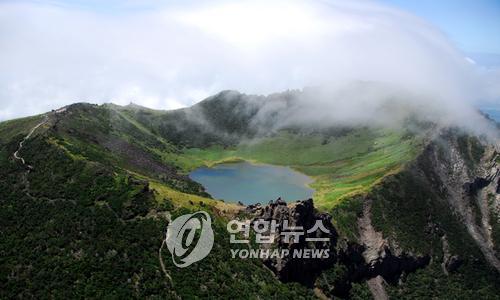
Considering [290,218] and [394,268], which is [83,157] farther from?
[394,268]

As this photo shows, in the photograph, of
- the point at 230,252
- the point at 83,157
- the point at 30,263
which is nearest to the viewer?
the point at 30,263

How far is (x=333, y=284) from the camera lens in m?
166

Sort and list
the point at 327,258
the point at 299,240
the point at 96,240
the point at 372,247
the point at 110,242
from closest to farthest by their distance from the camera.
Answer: the point at 110,242 < the point at 96,240 < the point at 299,240 < the point at 327,258 < the point at 372,247

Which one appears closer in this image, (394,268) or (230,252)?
(230,252)

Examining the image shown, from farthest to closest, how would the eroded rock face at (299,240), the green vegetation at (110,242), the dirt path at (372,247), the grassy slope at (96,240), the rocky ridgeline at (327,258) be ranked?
the dirt path at (372,247), the rocky ridgeline at (327,258), the eroded rock face at (299,240), the green vegetation at (110,242), the grassy slope at (96,240)

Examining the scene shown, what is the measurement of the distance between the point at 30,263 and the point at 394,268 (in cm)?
12024

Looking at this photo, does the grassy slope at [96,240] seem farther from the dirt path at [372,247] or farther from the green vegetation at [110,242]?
the dirt path at [372,247]

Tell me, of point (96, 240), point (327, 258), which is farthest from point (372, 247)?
point (96, 240)

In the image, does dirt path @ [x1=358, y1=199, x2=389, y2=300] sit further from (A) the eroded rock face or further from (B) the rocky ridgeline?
(A) the eroded rock face

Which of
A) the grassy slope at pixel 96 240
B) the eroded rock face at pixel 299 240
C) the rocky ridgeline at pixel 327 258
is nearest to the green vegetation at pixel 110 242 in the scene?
the grassy slope at pixel 96 240

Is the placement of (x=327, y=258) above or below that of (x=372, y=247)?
above

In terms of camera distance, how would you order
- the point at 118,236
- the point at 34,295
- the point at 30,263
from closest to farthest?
the point at 34,295, the point at 30,263, the point at 118,236

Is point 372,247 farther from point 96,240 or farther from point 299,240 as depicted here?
point 96,240

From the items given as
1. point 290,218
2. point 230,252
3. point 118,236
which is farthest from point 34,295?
point 290,218
